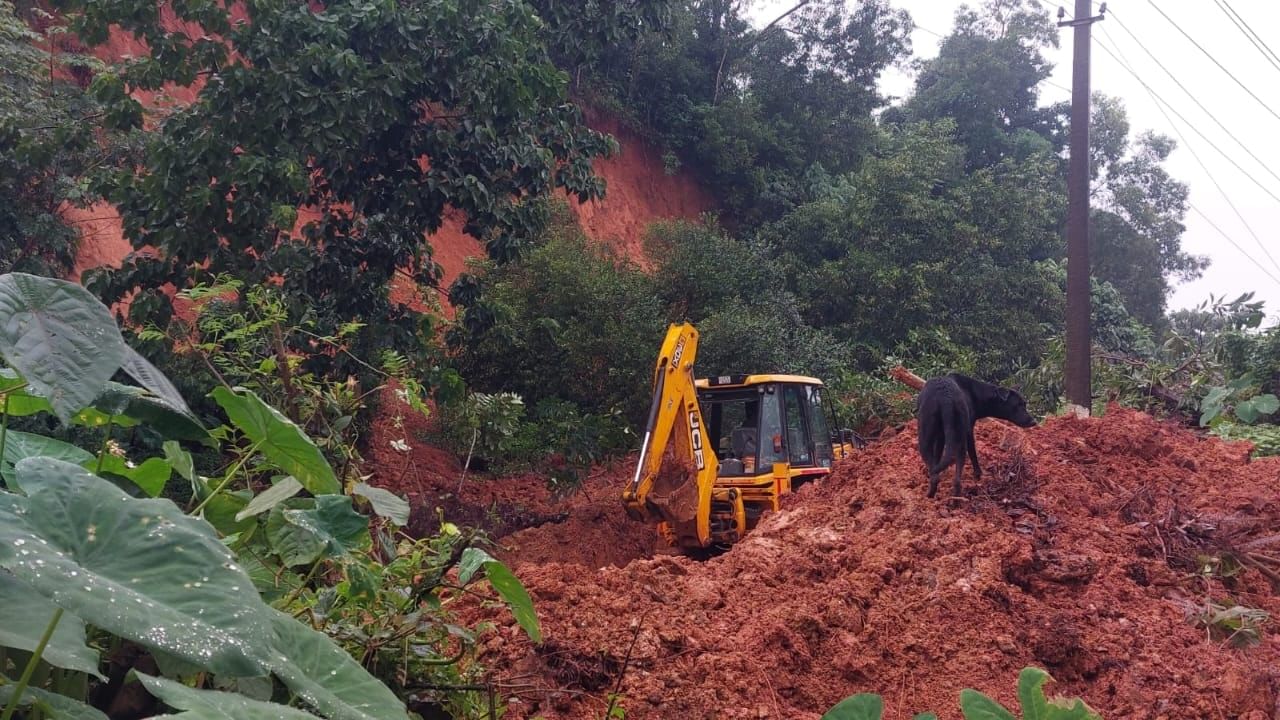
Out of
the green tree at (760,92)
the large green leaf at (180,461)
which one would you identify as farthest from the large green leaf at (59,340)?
the green tree at (760,92)

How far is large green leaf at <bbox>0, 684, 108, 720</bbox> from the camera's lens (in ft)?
5.17

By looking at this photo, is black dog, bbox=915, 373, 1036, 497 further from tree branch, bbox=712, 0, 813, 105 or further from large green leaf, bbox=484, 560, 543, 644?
tree branch, bbox=712, 0, 813, 105

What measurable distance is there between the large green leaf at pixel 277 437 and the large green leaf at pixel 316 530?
0.07 metres

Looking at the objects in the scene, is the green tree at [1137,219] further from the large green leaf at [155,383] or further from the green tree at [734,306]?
the large green leaf at [155,383]

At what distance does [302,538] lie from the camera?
2295 millimetres

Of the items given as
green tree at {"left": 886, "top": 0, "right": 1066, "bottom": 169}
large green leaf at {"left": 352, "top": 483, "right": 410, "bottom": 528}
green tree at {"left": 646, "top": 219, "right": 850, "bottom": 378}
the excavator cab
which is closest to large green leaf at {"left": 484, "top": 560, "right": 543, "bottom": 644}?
large green leaf at {"left": 352, "top": 483, "right": 410, "bottom": 528}

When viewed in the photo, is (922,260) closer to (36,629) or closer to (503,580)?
(503,580)

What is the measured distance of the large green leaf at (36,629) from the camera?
1.48m

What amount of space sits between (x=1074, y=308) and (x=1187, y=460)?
5.27 m

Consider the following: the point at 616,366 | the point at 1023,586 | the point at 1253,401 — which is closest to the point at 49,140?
the point at 616,366

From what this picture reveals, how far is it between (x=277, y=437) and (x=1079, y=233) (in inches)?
534

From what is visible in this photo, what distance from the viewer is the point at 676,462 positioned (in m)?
10.2

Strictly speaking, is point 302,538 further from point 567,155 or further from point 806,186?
point 806,186

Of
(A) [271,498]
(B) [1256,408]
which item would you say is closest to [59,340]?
(A) [271,498]
